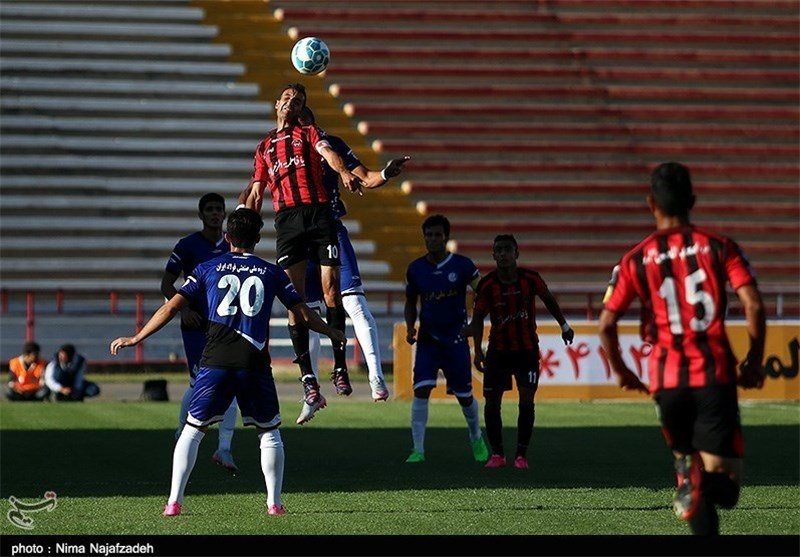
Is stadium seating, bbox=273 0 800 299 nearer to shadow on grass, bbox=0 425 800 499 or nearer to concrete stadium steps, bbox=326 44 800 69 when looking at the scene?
concrete stadium steps, bbox=326 44 800 69

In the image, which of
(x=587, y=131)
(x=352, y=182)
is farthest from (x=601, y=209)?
(x=352, y=182)

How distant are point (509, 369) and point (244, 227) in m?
4.91

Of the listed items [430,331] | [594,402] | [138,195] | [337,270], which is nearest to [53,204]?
[138,195]

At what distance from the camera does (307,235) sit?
11969mm

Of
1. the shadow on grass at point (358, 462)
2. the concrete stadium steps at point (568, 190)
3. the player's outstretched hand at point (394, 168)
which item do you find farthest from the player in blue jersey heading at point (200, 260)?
the concrete stadium steps at point (568, 190)

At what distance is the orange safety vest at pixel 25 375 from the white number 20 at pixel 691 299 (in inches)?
744

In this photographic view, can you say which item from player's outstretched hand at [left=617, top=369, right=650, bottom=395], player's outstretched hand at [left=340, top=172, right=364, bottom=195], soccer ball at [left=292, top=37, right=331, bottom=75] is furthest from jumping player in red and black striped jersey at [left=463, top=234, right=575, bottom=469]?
player's outstretched hand at [left=617, top=369, right=650, bottom=395]

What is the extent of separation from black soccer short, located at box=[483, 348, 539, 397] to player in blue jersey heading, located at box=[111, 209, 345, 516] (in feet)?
14.6

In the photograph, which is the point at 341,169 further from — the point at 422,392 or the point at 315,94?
the point at 315,94

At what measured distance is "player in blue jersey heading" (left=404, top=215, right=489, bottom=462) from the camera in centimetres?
1496

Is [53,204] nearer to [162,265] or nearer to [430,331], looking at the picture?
[162,265]

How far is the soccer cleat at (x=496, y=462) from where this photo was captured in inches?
553

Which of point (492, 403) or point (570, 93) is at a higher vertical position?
point (570, 93)

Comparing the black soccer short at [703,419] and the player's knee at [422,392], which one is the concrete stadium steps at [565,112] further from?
the black soccer short at [703,419]
